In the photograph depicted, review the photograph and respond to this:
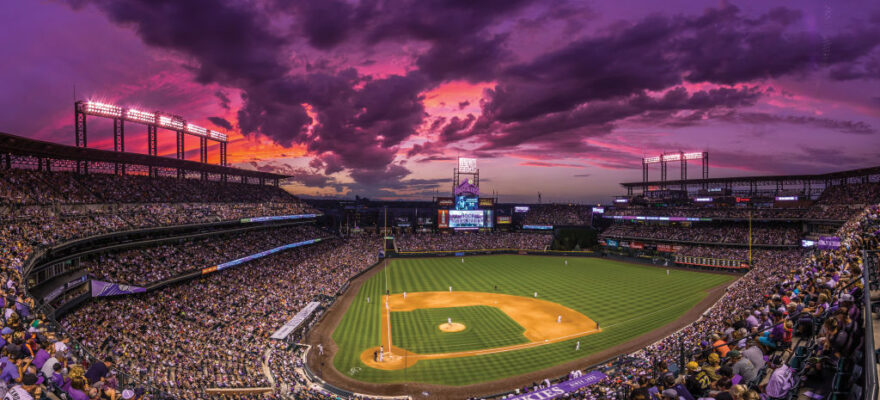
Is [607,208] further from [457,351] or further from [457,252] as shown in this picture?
[457,351]

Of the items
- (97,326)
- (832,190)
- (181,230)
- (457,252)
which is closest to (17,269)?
(97,326)

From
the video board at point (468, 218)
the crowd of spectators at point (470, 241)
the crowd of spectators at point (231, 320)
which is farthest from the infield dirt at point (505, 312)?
the video board at point (468, 218)

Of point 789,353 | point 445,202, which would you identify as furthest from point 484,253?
point 789,353

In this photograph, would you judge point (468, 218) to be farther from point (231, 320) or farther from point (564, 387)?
point (564, 387)

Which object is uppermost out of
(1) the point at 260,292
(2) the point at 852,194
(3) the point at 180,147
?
(3) the point at 180,147

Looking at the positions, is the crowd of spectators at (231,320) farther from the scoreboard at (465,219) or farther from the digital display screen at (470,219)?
the digital display screen at (470,219)

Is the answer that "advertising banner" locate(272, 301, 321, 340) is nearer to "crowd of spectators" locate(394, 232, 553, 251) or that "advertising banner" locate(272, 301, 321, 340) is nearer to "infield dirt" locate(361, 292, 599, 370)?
"infield dirt" locate(361, 292, 599, 370)
